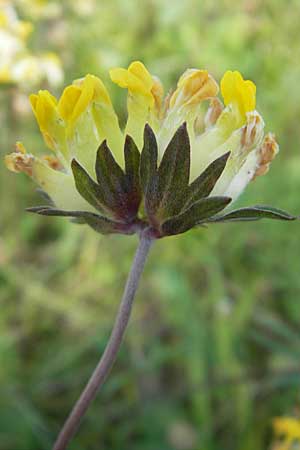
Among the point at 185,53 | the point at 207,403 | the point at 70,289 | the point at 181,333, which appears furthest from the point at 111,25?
the point at 207,403

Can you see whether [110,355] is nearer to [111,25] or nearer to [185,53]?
[185,53]

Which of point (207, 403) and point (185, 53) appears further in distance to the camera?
point (185, 53)

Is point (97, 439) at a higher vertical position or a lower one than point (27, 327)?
lower

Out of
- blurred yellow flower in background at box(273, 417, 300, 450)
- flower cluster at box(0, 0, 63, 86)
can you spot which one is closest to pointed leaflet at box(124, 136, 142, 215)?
blurred yellow flower in background at box(273, 417, 300, 450)

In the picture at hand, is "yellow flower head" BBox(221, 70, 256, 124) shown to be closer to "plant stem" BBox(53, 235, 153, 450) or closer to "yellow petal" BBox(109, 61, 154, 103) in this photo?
"yellow petal" BBox(109, 61, 154, 103)

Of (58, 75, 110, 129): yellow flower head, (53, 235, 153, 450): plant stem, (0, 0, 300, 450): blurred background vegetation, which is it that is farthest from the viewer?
(0, 0, 300, 450): blurred background vegetation

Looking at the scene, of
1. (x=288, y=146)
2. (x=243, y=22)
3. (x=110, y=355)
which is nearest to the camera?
(x=110, y=355)

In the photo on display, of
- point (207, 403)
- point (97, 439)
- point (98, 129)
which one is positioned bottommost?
point (97, 439)
